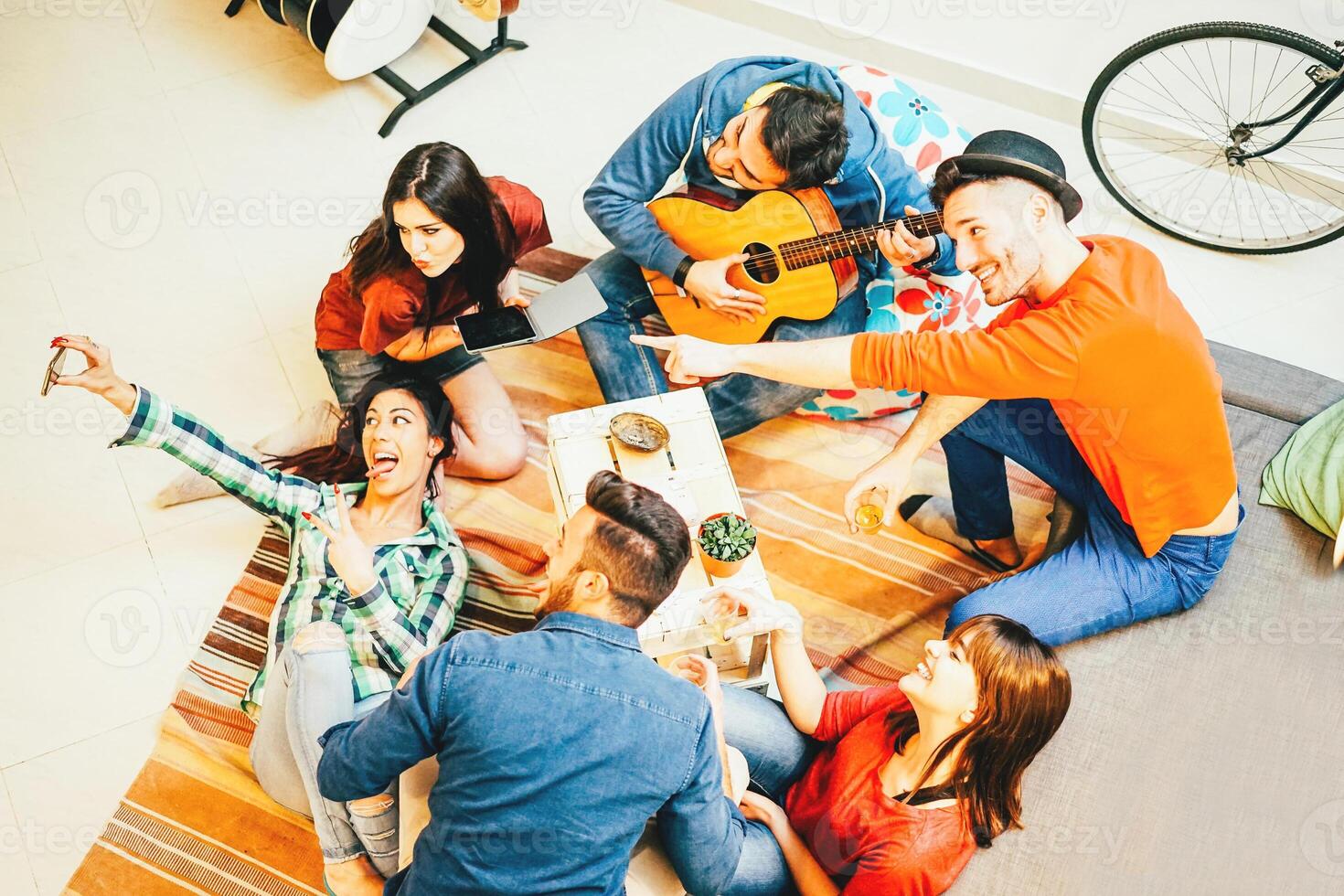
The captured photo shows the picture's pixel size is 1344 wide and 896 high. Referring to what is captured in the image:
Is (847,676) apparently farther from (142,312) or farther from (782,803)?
(142,312)

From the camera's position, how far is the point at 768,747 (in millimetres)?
2248

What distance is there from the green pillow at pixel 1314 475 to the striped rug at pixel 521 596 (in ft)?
1.93

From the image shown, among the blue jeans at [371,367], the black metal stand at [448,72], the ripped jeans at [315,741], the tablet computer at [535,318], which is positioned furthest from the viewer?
the black metal stand at [448,72]

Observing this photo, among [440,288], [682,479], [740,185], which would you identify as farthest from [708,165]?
[682,479]

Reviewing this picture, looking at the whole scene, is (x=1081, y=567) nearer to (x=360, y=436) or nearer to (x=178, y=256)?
(x=360, y=436)

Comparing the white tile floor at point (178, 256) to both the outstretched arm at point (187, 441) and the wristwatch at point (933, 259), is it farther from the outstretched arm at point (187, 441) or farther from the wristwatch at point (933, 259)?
the wristwatch at point (933, 259)

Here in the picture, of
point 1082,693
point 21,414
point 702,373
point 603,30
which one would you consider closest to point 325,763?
point 702,373

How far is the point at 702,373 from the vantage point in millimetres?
2283

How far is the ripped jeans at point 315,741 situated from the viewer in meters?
2.08

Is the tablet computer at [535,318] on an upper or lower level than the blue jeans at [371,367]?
upper

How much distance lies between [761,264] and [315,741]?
152cm

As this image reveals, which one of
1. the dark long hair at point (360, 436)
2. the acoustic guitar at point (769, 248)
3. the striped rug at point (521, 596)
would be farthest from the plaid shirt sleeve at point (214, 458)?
the acoustic guitar at point (769, 248)

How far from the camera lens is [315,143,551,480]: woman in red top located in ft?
8.45

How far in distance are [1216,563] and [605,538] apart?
1.39m
